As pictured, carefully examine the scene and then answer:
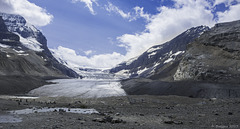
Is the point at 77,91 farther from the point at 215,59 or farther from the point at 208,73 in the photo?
the point at 215,59

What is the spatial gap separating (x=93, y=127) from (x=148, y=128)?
10.9 feet

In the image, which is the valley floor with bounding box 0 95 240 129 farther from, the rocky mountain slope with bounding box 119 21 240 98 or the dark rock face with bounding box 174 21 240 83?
the dark rock face with bounding box 174 21 240 83

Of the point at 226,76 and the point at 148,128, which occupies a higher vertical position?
the point at 226,76

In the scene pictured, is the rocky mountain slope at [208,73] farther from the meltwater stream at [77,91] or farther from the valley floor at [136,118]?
the valley floor at [136,118]

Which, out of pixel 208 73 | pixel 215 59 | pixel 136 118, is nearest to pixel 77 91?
pixel 208 73

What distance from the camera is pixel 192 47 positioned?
8675 centimetres

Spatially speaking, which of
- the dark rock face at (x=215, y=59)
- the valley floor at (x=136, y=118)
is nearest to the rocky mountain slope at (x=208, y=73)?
the dark rock face at (x=215, y=59)

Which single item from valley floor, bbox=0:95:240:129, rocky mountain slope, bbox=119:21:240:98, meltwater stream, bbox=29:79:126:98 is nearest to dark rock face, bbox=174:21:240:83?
rocky mountain slope, bbox=119:21:240:98

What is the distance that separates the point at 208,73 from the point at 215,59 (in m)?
9.10

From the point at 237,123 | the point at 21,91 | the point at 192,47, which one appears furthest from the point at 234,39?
the point at 21,91

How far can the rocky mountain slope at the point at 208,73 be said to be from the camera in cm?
4241

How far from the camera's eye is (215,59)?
6819cm

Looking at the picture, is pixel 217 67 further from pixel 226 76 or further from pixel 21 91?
pixel 21 91

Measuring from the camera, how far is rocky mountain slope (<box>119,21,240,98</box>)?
42.4 m
